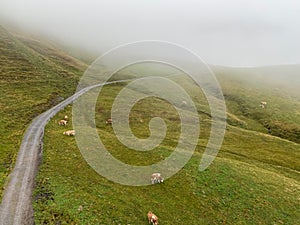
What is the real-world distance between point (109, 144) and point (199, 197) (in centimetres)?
2125

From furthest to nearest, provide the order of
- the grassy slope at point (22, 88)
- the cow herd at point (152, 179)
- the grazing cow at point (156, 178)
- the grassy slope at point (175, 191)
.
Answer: the grassy slope at point (22, 88), the grazing cow at point (156, 178), the grassy slope at point (175, 191), the cow herd at point (152, 179)

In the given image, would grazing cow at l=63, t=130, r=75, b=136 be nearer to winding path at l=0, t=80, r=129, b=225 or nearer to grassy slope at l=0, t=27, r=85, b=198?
winding path at l=0, t=80, r=129, b=225

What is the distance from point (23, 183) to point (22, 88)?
5857 cm

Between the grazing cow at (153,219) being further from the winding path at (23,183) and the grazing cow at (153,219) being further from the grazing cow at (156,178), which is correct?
the winding path at (23,183)

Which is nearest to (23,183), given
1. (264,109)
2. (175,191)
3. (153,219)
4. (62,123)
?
(153,219)

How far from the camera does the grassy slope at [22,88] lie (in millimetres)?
54200

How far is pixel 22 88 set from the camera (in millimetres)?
90125

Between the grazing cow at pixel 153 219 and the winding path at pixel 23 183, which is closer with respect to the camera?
the winding path at pixel 23 183

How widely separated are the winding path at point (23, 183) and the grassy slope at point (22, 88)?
1.19 metres

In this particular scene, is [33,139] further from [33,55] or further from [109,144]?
[33,55]

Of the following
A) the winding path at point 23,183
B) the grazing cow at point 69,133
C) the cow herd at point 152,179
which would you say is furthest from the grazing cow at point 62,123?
the grazing cow at point 69,133

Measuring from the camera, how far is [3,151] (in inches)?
1890

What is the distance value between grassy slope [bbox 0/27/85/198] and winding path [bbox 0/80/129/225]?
1187 mm

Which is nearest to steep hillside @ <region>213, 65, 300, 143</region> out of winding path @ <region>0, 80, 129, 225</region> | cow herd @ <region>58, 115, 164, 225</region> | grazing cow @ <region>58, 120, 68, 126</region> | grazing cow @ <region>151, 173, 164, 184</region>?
grazing cow @ <region>58, 120, 68, 126</region>
